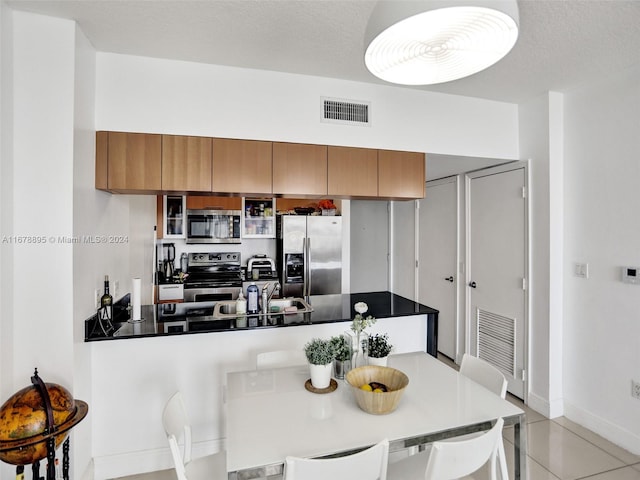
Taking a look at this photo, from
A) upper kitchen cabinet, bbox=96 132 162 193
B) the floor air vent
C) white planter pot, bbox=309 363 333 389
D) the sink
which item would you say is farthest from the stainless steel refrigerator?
white planter pot, bbox=309 363 333 389

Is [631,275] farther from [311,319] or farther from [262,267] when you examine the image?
[262,267]

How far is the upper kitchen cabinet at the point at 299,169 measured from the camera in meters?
2.55

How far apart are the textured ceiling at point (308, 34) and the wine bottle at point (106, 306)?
1.52 m

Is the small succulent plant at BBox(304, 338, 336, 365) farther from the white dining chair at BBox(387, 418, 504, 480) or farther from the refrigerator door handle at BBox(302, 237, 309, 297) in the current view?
the refrigerator door handle at BBox(302, 237, 309, 297)

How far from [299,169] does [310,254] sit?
221cm

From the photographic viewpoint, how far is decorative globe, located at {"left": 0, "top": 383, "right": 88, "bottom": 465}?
126cm

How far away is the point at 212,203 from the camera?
4.65 m

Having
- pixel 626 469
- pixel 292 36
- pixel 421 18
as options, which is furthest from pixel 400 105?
pixel 626 469

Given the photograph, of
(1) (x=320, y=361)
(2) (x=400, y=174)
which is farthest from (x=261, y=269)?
(1) (x=320, y=361)

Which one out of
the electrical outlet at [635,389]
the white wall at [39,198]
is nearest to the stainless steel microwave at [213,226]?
the white wall at [39,198]

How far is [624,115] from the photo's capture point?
249 cm

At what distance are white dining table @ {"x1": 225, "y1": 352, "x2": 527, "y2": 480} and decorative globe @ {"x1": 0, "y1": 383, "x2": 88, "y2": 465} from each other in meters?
0.63

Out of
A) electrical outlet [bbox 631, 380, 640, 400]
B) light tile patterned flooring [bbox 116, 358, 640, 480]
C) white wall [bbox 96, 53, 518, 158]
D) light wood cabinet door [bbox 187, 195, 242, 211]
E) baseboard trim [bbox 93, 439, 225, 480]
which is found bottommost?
light tile patterned flooring [bbox 116, 358, 640, 480]

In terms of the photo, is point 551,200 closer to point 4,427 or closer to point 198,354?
point 198,354
